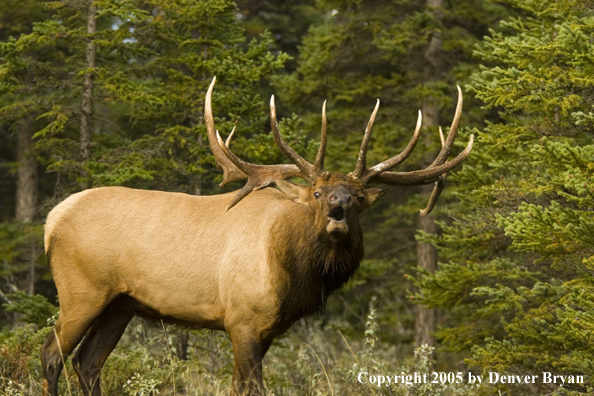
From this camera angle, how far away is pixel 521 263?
9.47 m

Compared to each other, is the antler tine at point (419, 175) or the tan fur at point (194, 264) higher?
the antler tine at point (419, 175)

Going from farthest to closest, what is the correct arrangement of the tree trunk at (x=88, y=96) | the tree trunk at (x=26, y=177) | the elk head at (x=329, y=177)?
the tree trunk at (x=26, y=177), the tree trunk at (x=88, y=96), the elk head at (x=329, y=177)

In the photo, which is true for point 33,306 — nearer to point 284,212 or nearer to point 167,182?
point 167,182

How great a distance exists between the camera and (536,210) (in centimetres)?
643

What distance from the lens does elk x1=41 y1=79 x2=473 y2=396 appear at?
6273 mm

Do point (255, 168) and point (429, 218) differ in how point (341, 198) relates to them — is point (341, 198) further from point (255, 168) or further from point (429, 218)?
point (429, 218)

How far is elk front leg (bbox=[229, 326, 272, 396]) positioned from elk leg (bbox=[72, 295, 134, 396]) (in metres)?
1.25

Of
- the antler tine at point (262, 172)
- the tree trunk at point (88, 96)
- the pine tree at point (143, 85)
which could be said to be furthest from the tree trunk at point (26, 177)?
the antler tine at point (262, 172)

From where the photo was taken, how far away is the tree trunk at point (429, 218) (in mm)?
12531

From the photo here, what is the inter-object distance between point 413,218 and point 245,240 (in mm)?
8447

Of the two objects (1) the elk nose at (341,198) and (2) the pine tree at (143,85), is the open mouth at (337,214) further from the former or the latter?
(2) the pine tree at (143,85)

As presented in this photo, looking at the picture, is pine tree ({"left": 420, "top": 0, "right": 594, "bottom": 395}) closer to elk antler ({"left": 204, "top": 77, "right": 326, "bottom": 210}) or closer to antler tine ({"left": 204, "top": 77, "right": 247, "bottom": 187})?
elk antler ({"left": 204, "top": 77, "right": 326, "bottom": 210})

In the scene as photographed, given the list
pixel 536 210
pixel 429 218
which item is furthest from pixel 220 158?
pixel 429 218

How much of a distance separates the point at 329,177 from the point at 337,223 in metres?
0.63
